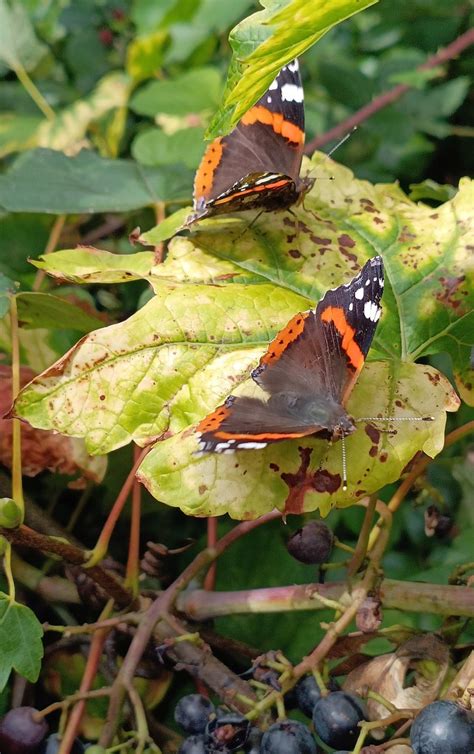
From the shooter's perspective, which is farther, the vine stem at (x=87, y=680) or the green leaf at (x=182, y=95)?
the green leaf at (x=182, y=95)

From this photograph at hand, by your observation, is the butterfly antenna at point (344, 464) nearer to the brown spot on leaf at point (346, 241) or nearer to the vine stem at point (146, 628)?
the vine stem at point (146, 628)

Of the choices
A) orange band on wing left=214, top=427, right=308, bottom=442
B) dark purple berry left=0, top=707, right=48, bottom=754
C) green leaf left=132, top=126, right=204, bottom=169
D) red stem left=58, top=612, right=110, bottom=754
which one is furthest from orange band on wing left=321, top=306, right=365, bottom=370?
green leaf left=132, top=126, right=204, bottom=169

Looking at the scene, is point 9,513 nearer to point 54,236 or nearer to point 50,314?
point 50,314

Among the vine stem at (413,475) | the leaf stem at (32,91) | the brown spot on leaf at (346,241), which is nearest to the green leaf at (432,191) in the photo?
the brown spot on leaf at (346,241)

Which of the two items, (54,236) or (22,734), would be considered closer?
(22,734)

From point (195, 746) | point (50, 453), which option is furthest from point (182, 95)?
point (195, 746)

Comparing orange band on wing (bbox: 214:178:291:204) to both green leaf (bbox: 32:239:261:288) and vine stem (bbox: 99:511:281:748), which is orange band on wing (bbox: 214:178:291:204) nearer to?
green leaf (bbox: 32:239:261:288)

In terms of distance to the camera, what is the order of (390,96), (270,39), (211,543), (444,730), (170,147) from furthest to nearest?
(390,96) → (170,147) → (211,543) → (444,730) → (270,39)
